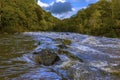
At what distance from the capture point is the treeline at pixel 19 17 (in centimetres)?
8562

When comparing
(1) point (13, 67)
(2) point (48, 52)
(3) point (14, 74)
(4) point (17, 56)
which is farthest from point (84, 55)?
(3) point (14, 74)

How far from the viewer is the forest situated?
77.7 m

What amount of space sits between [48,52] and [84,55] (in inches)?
130

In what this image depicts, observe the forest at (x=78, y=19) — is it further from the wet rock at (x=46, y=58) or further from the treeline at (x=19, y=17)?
the wet rock at (x=46, y=58)

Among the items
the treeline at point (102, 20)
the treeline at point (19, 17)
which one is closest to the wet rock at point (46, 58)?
the treeline at point (102, 20)

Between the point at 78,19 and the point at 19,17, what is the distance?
29238 mm

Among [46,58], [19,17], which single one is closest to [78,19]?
[19,17]

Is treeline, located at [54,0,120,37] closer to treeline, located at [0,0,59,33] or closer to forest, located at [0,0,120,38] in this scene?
forest, located at [0,0,120,38]

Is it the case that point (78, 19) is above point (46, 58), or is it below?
above

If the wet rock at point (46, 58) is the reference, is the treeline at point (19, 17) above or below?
above

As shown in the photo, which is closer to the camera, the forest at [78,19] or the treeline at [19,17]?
the forest at [78,19]

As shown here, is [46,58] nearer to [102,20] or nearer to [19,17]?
[102,20]

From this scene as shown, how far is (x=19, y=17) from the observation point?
101 metres

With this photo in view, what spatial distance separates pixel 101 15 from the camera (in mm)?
93375
